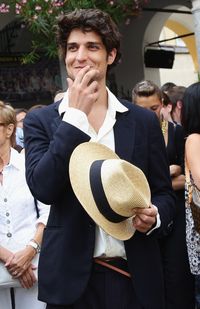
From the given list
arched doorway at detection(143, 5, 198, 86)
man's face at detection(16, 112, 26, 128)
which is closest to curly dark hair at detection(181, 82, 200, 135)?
man's face at detection(16, 112, 26, 128)

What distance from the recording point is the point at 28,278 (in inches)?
126

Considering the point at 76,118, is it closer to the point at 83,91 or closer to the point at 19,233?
the point at 83,91

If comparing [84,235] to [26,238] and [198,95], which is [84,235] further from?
[198,95]

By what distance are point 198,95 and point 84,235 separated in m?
1.44

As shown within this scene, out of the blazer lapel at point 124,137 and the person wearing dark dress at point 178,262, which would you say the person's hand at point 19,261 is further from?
the blazer lapel at point 124,137

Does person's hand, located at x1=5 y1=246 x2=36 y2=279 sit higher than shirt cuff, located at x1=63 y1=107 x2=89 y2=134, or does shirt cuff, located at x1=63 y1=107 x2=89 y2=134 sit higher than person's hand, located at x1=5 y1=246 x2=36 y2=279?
shirt cuff, located at x1=63 y1=107 x2=89 y2=134

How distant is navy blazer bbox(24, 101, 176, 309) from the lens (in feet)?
6.38

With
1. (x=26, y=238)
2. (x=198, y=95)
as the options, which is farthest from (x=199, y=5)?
(x=26, y=238)

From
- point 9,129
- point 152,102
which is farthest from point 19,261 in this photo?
point 152,102

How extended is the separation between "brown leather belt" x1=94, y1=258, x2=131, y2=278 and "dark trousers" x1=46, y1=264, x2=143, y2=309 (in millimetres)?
14

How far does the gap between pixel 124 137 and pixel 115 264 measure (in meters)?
0.51

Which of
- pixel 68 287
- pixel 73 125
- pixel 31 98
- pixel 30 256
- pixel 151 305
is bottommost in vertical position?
pixel 31 98

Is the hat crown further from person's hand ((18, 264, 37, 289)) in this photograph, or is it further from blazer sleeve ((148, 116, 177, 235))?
person's hand ((18, 264, 37, 289))

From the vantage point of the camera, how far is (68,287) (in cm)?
204
